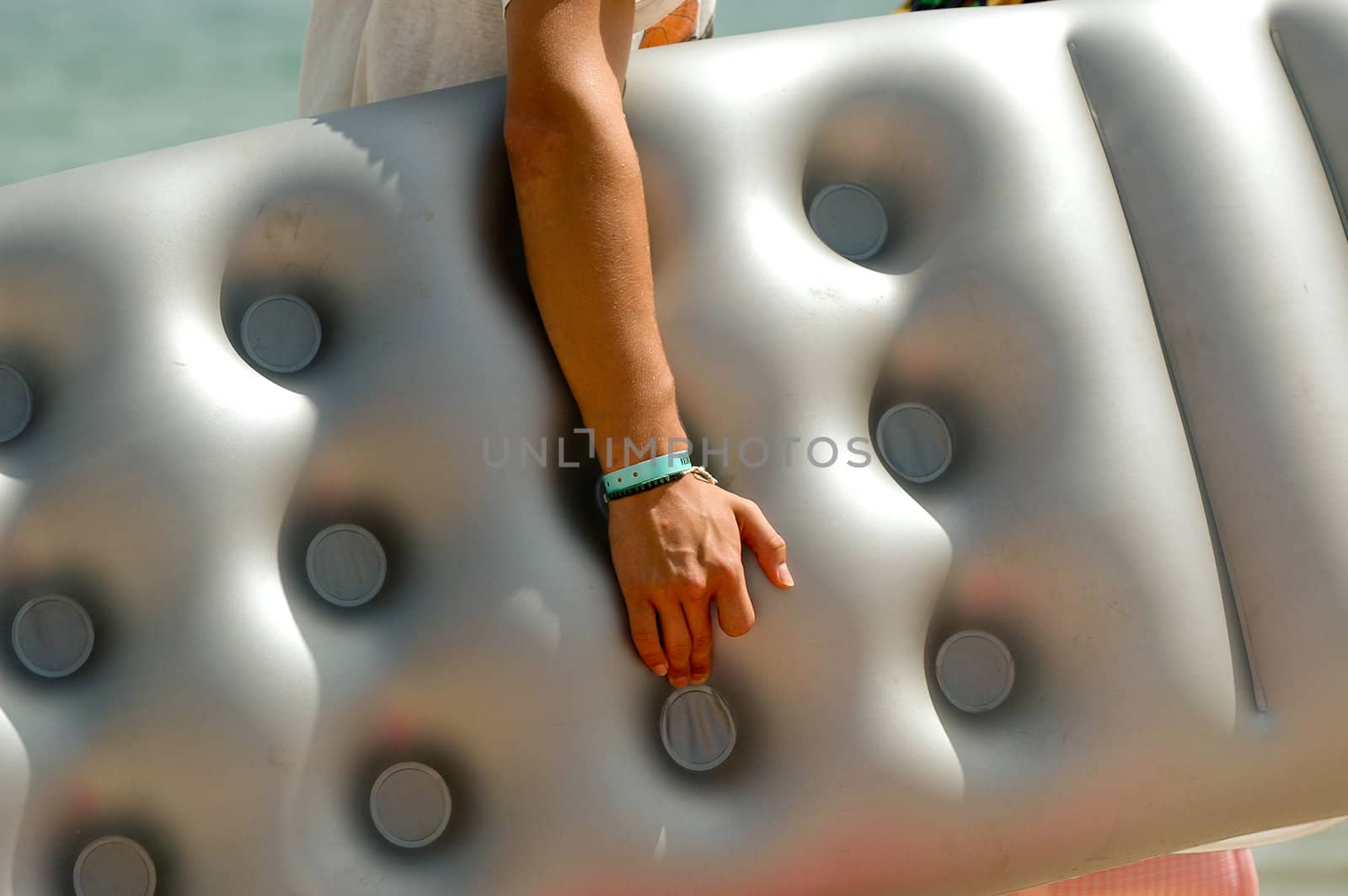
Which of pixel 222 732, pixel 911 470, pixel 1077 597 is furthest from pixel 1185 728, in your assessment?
pixel 222 732

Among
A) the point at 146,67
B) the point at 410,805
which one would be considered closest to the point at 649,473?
the point at 410,805

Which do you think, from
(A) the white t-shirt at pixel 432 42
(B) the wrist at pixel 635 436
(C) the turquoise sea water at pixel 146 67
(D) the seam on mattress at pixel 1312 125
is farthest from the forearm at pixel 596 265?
(C) the turquoise sea water at pixel 146 67

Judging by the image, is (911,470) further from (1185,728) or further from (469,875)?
(469,875)

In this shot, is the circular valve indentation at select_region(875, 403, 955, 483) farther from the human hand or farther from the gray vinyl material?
the human hand

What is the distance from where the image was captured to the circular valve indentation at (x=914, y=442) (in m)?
0.85

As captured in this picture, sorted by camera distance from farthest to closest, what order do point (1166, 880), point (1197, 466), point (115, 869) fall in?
point (1166, 880) < point (1197, 466) < point (115, 869)

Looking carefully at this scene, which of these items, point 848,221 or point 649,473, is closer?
point 649,473

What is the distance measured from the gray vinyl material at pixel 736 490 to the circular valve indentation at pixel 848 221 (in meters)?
0.01

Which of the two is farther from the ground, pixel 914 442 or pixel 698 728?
pixel 914 442

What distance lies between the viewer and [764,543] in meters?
0.78

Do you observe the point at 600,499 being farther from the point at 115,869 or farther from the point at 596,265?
the point at 115,869

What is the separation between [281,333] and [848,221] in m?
0.38

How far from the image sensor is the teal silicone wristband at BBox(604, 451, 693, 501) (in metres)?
0.77

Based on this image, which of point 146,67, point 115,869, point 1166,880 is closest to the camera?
point 115,869
